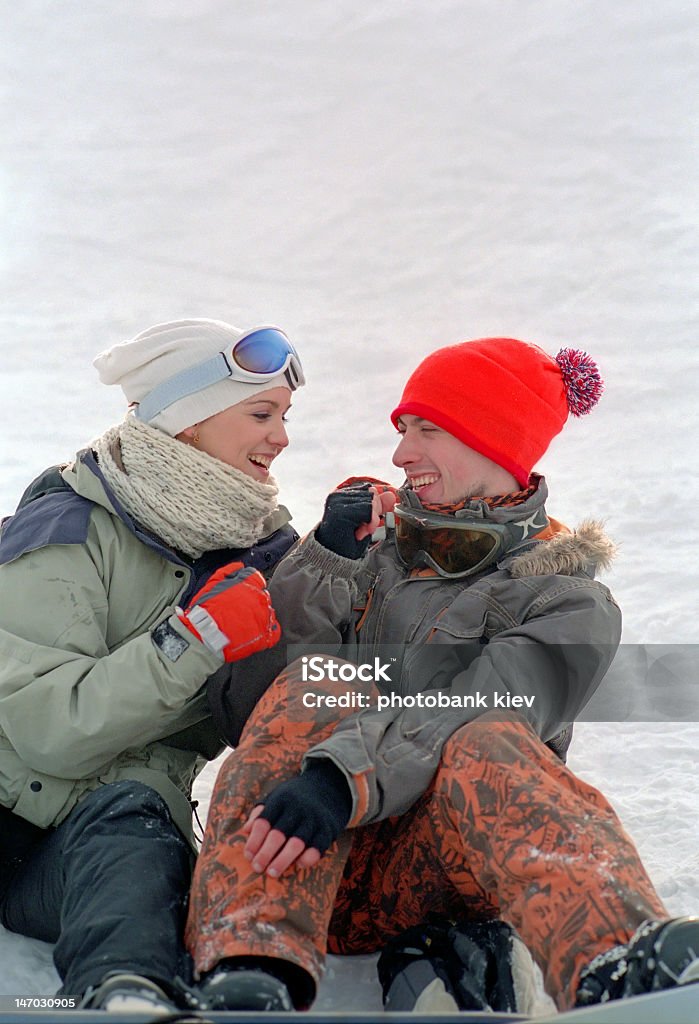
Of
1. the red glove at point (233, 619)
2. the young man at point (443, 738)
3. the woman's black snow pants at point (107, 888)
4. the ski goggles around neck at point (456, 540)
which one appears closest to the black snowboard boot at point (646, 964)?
the young man at point (443, 738)

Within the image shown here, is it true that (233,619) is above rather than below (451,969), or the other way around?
above

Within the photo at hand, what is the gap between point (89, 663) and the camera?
177 cm

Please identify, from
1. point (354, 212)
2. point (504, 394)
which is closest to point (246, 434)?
point (504, 394)

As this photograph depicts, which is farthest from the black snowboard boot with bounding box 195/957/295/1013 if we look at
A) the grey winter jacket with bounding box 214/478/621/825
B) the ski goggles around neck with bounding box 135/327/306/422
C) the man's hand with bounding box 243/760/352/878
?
the ski goggles around neck with bounding box 135/327/306/422

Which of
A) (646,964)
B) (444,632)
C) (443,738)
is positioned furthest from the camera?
(444,632)

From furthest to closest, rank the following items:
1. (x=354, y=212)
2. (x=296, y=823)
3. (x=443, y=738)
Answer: (x=354, y=212), (x=443, y=738), (x=296, y=823)

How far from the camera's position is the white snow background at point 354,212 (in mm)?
6676

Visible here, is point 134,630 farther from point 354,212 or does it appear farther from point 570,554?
point 354,212

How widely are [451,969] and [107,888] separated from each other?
1.71 ft

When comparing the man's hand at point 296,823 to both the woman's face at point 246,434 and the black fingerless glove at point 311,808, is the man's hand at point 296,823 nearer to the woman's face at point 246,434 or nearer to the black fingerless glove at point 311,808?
the black fingerless glove at point 311,808

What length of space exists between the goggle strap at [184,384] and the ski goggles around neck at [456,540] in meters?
0.50

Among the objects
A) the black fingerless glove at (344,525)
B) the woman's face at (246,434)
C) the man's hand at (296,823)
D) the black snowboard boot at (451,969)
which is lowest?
the black snowboard boot at (451,969)

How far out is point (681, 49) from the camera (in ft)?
36.1

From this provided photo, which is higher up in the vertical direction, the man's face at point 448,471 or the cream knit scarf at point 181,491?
the man's face at point 448,471
